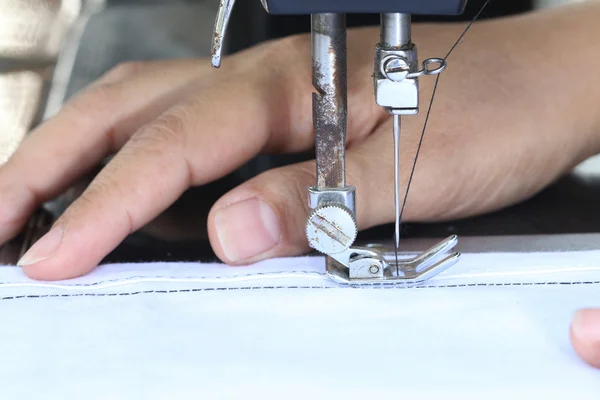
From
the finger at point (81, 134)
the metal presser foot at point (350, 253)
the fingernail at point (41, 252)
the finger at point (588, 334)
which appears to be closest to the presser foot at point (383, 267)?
the metal presser foot at point (350, 253)

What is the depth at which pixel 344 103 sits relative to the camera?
586 mm

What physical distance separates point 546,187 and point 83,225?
19.4 inches

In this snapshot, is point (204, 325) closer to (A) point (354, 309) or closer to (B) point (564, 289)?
(A) point (354, 309)

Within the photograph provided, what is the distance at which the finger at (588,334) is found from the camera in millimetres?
495

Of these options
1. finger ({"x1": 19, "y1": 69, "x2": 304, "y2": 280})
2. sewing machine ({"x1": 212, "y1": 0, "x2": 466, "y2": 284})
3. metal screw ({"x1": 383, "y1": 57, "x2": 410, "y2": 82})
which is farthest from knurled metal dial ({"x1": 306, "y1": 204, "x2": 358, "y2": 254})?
finger ({"x1": 19, "y1": 69, "x2": 304, "y2": 280})

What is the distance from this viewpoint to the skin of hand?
715 mm

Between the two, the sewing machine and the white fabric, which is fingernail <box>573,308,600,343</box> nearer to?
the white fabric

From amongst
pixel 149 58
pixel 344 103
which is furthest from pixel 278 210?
pixel 149 58

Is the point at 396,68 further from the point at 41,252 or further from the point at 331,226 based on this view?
the point at 41,252

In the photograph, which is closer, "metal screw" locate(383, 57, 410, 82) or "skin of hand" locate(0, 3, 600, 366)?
"metal screw" locate(383, 57, 410, 82)

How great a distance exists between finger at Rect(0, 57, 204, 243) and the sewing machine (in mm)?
371

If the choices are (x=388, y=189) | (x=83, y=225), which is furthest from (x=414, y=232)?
(x=83, y=225)

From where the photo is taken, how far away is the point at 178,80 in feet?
3.27

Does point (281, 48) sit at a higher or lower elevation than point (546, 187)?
higher
